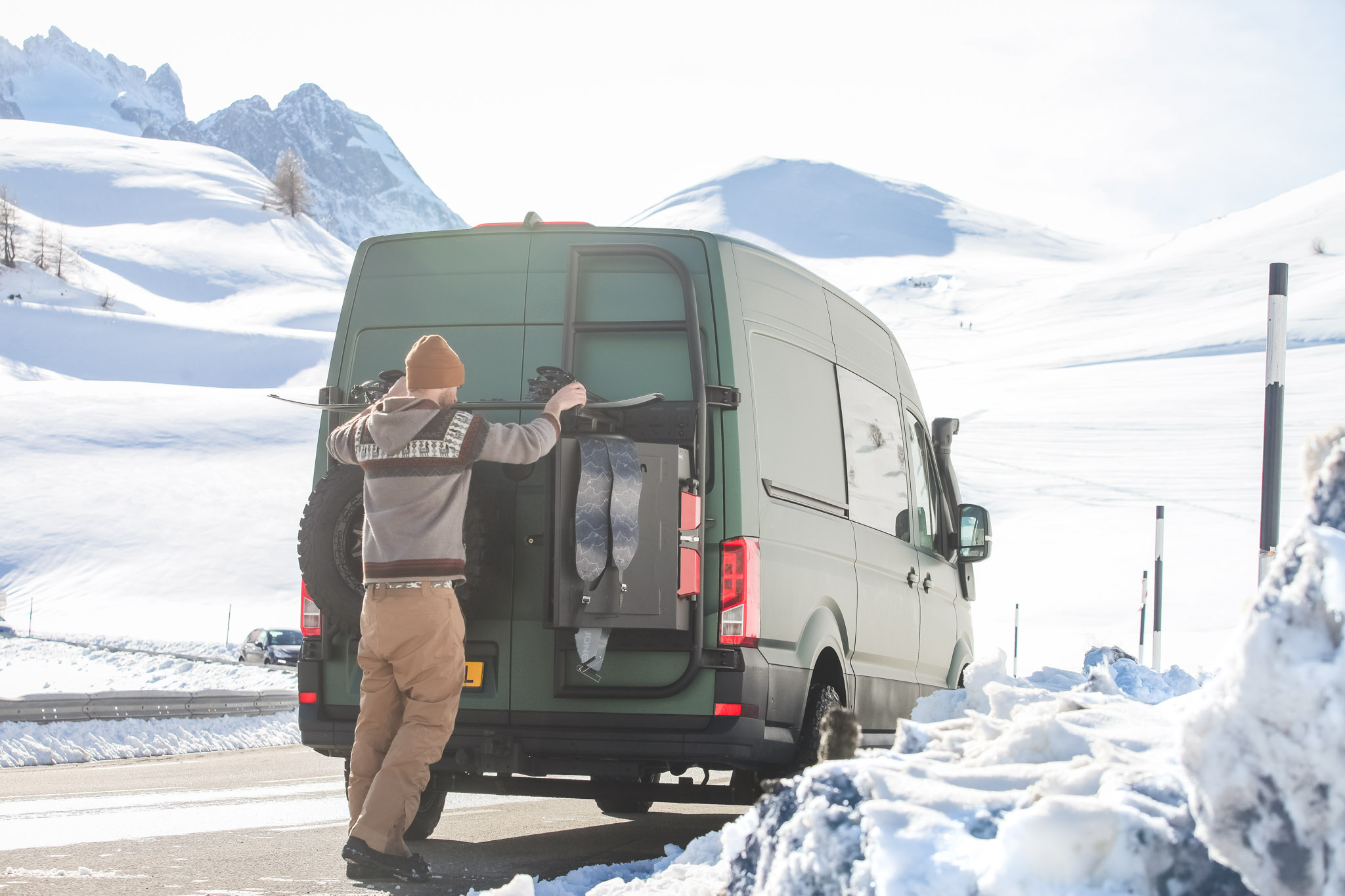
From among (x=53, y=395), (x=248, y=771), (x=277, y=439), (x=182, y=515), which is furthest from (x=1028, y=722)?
(x=53, y=395)

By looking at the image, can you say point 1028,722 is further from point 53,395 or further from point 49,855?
point 53,395

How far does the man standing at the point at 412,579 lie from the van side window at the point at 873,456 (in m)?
1.70

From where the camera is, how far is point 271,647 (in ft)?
→ 92.1

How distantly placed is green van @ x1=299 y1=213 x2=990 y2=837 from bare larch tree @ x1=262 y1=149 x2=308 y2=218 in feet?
390

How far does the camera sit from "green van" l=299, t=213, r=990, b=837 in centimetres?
505

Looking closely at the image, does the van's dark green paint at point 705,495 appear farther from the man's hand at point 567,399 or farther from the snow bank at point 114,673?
the snow bank at point 114,673

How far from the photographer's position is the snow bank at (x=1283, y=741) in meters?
2.12

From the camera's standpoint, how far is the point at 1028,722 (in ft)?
10.1

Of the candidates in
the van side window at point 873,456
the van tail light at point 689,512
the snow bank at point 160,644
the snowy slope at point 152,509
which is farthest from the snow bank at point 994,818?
the snowy slope at point 152,509

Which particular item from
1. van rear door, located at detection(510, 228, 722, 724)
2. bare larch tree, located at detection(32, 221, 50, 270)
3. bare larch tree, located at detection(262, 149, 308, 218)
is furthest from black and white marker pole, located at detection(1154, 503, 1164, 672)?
bare larch tree, located at detection(262, 149, 308, 218)

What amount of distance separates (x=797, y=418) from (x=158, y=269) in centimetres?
10123

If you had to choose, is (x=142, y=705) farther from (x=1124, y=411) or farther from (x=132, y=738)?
(x=1124, y=411)

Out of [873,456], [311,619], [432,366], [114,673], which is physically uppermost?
[432,366]

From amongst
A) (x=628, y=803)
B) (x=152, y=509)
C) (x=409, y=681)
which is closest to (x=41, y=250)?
(x=152, y=509)
